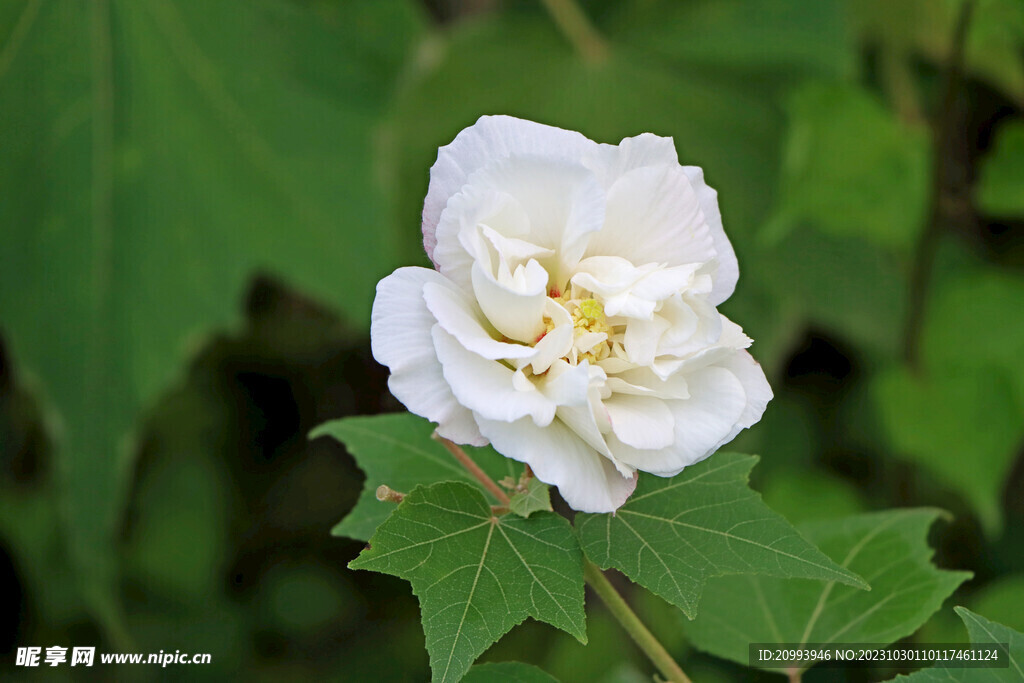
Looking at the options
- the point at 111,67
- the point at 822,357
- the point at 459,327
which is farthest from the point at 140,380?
the point at 822,357

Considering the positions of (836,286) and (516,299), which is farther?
(836,286)

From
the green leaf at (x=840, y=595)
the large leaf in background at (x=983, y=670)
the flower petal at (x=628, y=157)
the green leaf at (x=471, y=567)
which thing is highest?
the flower petal at (x=628, y=157)

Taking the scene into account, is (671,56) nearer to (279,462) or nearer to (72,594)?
(279,462)

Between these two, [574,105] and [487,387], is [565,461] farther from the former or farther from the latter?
[574,105]

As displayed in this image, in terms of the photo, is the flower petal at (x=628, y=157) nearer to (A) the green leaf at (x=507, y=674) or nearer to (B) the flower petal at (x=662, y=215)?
(B) the flower petal at (x=662, y=215)

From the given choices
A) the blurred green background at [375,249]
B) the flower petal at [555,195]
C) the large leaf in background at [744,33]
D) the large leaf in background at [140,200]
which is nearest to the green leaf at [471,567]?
the flower petal at [555,195]

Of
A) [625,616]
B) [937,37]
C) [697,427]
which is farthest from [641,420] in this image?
[937,37]
